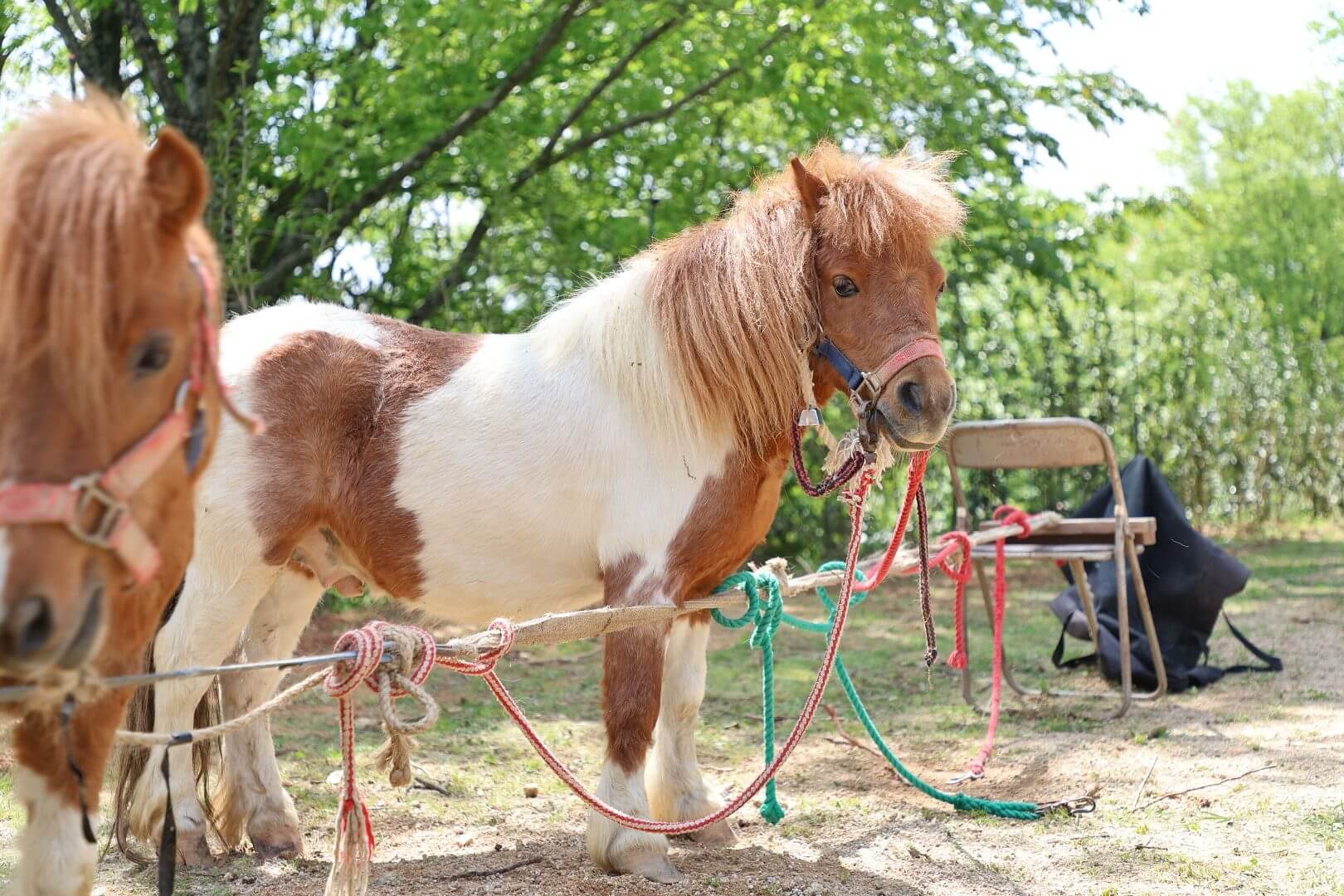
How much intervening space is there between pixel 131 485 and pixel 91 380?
0.50 feet

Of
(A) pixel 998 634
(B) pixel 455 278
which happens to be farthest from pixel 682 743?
(B) pixel 455 278

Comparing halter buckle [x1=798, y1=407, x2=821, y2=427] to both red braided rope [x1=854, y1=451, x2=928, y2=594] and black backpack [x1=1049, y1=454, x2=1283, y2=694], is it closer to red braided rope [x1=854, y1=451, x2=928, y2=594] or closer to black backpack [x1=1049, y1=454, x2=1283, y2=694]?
red braided rope [x1=854, y1=451, x2=928, y2=594]

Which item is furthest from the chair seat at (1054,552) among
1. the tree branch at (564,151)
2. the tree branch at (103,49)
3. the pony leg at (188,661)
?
the tree branch at (103,49)

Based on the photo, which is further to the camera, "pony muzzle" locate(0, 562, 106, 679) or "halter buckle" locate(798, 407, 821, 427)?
"halter buckle" locate(798, 407, 821, 427)

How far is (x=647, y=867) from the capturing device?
126 inches

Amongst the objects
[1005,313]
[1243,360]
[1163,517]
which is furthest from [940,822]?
[1243,360]

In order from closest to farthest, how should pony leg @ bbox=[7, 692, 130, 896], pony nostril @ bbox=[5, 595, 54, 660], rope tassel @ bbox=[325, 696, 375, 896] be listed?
pony nostril @ bbox=[5, 595, 54, 660]
pony leg @ bbox=[7, 692, 130, 896]
rope tassel @ bbox=[325, 696, 375, 896]

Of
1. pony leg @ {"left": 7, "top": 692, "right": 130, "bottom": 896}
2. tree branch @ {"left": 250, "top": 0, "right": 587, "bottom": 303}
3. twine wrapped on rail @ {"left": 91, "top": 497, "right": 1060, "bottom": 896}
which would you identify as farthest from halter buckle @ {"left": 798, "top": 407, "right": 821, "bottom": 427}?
tree branch @ {"left": 250, "top": 0, "right": 587, "bottom": 303}

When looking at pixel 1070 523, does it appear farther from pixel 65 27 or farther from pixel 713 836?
pixel 65 27

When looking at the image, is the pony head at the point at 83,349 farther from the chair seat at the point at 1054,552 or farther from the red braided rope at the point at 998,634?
the chair seat at the point at 1054,552

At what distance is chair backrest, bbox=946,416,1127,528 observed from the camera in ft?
17.2

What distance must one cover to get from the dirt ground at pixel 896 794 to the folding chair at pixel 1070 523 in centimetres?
29

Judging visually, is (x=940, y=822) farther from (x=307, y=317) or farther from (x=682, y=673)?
(x=307, y=317)

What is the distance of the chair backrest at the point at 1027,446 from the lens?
524cm
